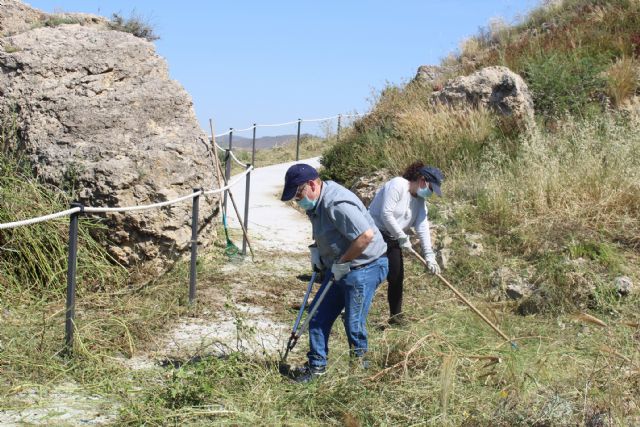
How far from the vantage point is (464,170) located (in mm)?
11484

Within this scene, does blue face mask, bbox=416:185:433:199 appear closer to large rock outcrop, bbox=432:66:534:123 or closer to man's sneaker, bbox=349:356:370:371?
man's sneaker, bbox=349:356:370:371

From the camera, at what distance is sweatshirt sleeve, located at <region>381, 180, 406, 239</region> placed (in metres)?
6.29

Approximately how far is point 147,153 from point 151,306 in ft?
6.00

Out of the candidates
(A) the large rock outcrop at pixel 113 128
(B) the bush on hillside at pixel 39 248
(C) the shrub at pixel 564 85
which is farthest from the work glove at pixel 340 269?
(C) the shrub at pixel 564 85

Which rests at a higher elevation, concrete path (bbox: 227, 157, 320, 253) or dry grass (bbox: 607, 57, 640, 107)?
dry grass (bbox: 607, 57, 640, 107)

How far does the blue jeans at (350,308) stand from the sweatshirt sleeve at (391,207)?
116cm

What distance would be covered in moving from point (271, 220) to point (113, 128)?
13.4ft

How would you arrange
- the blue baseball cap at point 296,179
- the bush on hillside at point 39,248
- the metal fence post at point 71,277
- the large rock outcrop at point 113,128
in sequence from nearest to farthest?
1. the blue baseball cap at point 296,179
2. the metal fence post at point 71,277
3. the bush on hillside at point 39,248
4. the large rock outcrop at point 113,128

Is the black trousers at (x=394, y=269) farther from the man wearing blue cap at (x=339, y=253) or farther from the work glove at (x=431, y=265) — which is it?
the man wearing blue cap at (x=339, y=253)

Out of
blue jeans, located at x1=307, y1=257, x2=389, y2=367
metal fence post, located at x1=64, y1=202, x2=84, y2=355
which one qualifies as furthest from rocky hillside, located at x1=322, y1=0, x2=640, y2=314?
metal fence post, located at x1=64, y1=202, x2=84, y2=355

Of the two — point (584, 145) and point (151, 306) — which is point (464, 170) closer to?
point (584, 145)

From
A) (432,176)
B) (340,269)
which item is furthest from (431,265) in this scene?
(340,269)

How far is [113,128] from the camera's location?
7.87 metres

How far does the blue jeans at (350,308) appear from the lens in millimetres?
4988
